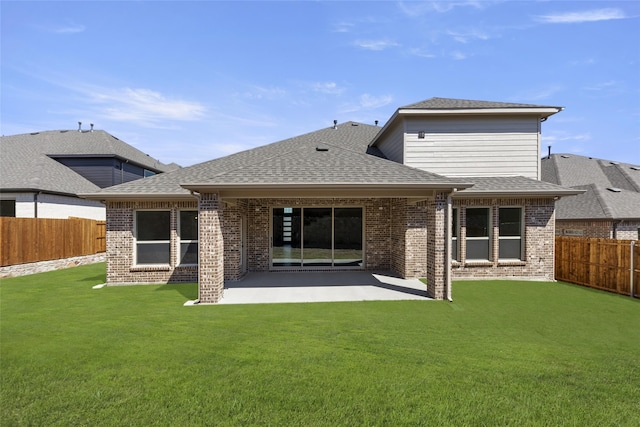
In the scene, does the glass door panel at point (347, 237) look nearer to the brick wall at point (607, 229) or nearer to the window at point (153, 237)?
the window at point (153, 237)

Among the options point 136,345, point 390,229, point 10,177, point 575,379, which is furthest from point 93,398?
point 10,177

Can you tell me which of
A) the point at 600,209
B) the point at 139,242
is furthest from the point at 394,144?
the point at 600,209

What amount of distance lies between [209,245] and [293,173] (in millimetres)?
2908

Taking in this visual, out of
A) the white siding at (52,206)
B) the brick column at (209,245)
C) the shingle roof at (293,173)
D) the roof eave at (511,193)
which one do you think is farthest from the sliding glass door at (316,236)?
the white siding at (52,206)

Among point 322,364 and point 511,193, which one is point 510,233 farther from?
point 322,364

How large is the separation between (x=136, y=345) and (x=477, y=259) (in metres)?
10.7

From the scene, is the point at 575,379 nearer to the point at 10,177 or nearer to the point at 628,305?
the point at 628,305

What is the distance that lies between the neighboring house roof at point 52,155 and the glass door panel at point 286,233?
12199 millimetres

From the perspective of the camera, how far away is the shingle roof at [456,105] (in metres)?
11.7

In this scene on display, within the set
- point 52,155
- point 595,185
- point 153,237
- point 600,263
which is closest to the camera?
point 600,263

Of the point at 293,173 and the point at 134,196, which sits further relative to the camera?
the point at 134,196

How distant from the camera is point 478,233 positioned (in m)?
11.5

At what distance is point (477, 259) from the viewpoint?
37.9ft

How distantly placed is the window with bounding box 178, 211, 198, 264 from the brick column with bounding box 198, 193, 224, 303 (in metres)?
2.78
